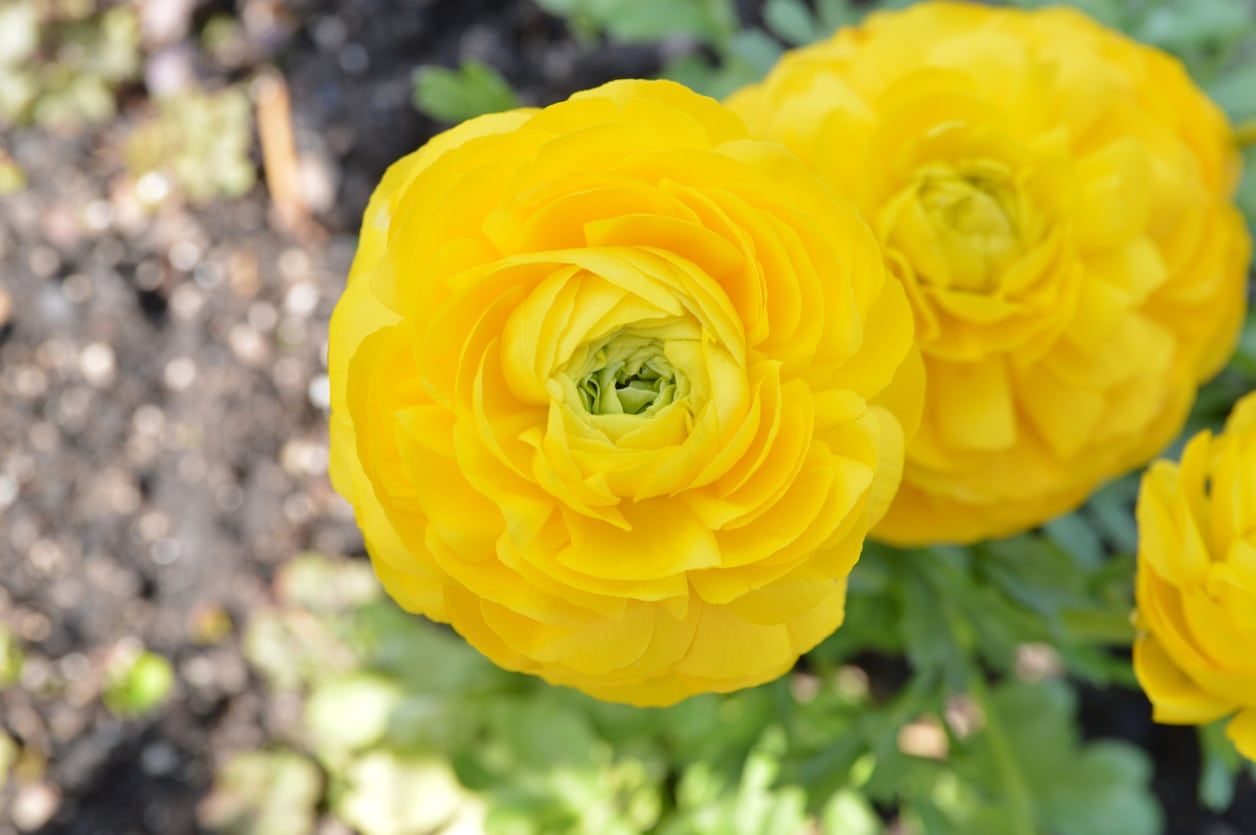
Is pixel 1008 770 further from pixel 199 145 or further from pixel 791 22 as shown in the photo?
pixel 199 145

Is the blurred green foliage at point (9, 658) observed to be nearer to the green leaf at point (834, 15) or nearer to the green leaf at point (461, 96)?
the green leaf at point (461, 96)

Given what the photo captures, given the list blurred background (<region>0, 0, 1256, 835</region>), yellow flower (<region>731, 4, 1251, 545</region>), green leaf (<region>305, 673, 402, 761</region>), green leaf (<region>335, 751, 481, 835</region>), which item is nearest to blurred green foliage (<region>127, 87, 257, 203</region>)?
blurred background (<region>0, 0, 1256, 835</region>)

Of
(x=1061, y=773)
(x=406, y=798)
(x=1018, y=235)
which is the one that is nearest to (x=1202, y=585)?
(x=1018, y=235)

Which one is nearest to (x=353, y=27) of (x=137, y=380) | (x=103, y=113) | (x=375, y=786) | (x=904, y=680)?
(x=103, y=113)

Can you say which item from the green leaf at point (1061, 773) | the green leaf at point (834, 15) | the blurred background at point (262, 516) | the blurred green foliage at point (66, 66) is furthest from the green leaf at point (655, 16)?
the green leaf at point (1061, 773)

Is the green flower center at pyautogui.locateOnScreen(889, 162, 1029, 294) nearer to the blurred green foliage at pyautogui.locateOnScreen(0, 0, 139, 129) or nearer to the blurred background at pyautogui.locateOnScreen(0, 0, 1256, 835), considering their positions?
the blurred background at pyautogui.locateOnScreen(0, 0, 1256, 835)

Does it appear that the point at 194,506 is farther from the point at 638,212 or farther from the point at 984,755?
the point at 638,212

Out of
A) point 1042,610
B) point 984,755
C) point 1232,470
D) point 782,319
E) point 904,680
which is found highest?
point 782,319
